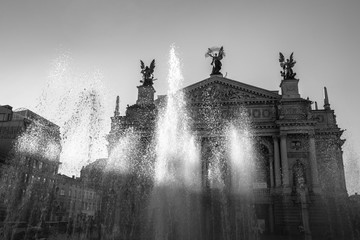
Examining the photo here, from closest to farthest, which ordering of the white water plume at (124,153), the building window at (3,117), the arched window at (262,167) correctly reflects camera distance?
the arched window at (262,167)
the white water plume at (124,153)
the building window at (3,117)

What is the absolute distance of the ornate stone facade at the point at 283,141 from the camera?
3425 centimetres

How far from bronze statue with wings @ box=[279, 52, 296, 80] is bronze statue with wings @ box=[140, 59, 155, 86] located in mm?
16652

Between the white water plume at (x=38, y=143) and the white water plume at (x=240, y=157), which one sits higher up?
the white water plume at (x=38, y=143)

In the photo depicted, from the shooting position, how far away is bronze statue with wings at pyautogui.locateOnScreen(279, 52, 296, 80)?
40.8 meters

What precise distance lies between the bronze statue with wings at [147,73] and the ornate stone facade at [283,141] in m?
1.68

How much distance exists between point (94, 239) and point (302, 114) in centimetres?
2683

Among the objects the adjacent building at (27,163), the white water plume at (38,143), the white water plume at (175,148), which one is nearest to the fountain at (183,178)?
the white water plume at (175,148)

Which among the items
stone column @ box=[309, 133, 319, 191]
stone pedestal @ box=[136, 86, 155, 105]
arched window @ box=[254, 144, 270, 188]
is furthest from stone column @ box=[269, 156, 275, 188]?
stone pedestal @ box=[136, 86, 155, 105]

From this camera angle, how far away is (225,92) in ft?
132

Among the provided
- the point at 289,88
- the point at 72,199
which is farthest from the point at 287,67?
the point at 72,199

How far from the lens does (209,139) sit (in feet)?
130

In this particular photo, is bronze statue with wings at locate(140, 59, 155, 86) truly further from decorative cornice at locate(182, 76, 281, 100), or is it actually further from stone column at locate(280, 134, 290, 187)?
stone column at locate(280, 134, 290, 187)

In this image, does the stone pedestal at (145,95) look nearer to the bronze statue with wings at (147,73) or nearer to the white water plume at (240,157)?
the bronze statue with wings at (147,73)

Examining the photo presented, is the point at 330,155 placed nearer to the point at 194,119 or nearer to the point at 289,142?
the point at 289,142
